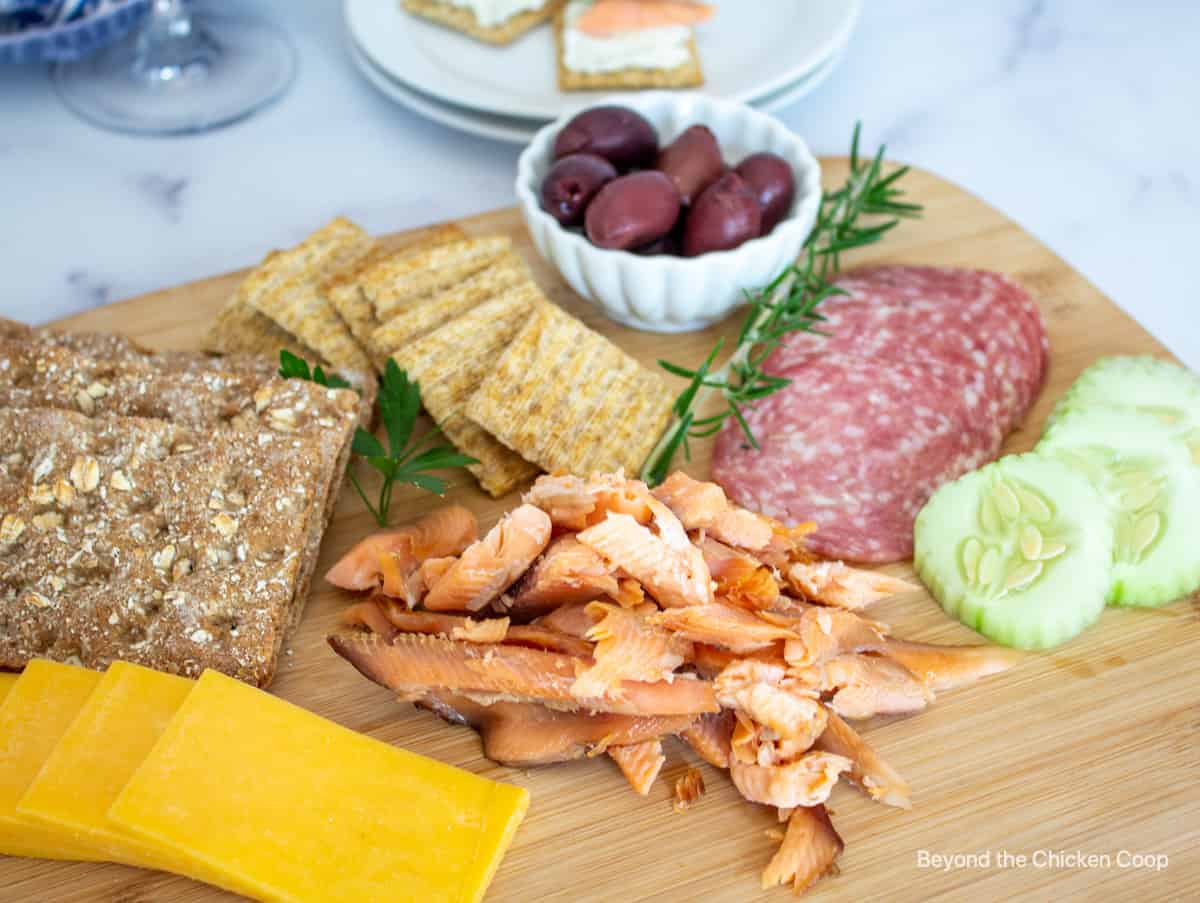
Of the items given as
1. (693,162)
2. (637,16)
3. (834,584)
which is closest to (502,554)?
(834,584)

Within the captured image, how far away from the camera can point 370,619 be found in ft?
6.95

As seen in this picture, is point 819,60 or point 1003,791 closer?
point 1003,791

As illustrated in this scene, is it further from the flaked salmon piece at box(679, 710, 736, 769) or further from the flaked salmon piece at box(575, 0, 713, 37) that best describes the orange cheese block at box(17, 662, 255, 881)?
the flaked salmon piece at box(575, 0, 713, 37)

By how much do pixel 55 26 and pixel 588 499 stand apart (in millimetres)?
2368

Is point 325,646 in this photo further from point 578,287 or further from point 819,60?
point 819,60

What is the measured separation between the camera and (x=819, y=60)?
3.37 meters

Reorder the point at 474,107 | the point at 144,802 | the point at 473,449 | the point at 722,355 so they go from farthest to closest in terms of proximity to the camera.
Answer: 1. the point at 474,107
2. the point at 722,355
3. the point at 473,449
4. the point at 144,802

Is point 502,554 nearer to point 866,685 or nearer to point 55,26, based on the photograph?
point 866,685

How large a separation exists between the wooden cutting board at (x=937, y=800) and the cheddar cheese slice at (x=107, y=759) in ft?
0.50

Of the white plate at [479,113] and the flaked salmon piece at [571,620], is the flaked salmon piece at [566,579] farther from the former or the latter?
the white plate at [479,113]

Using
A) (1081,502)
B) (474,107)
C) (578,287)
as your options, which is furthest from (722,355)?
(474,107)

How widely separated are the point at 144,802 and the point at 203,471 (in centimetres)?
64

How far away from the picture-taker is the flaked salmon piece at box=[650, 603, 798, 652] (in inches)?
74.7

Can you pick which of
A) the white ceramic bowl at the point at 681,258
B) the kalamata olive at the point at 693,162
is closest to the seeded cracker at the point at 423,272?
the white ceramic bowl at the point at 681,258
